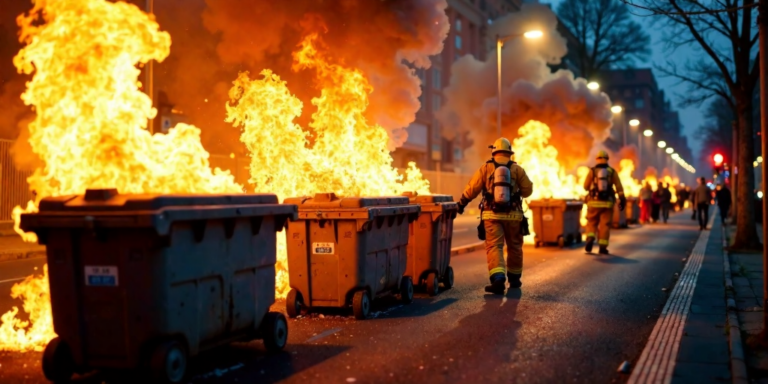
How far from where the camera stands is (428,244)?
9.52 metres

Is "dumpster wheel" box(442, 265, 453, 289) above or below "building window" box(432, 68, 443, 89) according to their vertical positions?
below

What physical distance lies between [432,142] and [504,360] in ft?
145

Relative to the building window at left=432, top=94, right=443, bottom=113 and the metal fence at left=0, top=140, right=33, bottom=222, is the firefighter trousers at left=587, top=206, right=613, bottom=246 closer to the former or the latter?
the metal fence at left=0, top=140, right=33, bottom=222

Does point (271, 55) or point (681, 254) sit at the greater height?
point (271, 55)

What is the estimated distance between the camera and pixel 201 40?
62.0ft

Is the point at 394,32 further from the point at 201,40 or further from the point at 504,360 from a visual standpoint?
the point at 504,360

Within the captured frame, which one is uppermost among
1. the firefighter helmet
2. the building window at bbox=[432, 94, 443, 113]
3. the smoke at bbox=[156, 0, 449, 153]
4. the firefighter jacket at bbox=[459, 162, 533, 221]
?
the building window at bbox=[432, 94, 443, 113]

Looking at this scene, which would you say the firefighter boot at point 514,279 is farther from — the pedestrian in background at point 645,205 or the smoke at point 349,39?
the pedestrian in background at point 645,205

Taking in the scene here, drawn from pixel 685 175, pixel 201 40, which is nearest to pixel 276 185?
pixel 201 40

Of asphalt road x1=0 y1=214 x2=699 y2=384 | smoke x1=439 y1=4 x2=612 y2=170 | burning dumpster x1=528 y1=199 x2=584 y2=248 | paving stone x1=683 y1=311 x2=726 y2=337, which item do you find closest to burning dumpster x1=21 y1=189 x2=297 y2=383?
asphalt road x1=0 y1=214 x2=699 y2=384

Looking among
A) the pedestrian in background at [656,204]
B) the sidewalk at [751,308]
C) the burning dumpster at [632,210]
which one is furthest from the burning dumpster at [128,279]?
the pedestrian in background at [656,204]

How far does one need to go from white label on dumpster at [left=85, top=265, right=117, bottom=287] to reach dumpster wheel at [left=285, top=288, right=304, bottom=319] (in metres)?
2.93

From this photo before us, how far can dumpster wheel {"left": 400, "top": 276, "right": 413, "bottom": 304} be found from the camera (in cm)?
888

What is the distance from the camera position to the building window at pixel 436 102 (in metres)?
49.5
